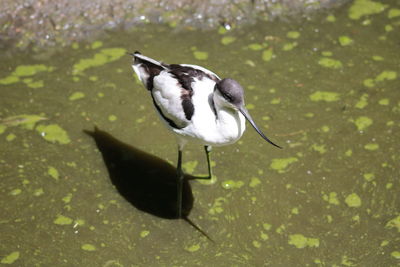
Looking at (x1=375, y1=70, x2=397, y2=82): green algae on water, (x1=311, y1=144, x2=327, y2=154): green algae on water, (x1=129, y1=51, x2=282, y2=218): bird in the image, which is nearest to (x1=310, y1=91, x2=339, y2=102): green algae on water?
(x1=375, y1=70, x2=397, y2=82): green algae on water

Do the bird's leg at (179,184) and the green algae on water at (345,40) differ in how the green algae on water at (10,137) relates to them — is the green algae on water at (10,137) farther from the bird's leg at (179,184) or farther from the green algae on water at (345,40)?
the green algae on water at (345,40)

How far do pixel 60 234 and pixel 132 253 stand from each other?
0.55m

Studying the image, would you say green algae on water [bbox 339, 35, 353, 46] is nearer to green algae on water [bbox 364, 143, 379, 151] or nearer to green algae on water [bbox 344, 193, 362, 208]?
green algae on water [bbox 364, 143, 379, 151]

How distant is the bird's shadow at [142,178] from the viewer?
4.31 m

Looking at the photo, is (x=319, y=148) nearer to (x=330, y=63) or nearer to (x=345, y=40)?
(x=330, y=63)

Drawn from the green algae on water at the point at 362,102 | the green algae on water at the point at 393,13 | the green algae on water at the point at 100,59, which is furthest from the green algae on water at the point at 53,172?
the green algae on water at the point at 393,13

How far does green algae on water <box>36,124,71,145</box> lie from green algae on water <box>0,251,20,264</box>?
1093 mm

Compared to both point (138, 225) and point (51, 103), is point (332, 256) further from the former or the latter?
point (51, 103)

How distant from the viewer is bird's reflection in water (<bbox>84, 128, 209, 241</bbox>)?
431 cm

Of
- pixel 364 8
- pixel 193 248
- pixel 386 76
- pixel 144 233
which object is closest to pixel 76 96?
pixel 144 233

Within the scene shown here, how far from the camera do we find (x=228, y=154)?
4656 millimetres

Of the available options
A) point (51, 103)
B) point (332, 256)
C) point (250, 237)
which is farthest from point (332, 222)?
point (51, 103)

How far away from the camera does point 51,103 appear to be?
503cm

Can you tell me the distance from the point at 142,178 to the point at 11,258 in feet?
3.78
